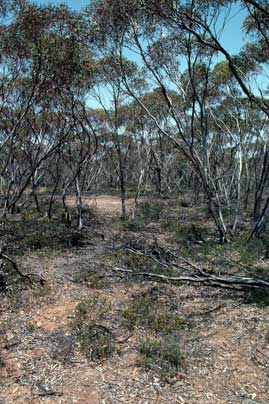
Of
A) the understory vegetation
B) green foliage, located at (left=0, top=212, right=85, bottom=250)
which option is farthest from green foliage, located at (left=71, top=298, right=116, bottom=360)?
green foliage, located at (left=0, top=212, right=85, bottom=250)

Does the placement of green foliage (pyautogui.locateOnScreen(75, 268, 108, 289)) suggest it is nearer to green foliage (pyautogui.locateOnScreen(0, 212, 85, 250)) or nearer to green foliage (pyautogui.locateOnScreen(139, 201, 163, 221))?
green foliage (pyautogui.locateOnScreen(0, 212, 85, 250))

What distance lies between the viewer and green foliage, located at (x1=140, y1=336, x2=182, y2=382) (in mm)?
4259

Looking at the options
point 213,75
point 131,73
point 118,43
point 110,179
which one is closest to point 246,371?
point 118,43

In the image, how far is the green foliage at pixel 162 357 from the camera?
4.26 meters

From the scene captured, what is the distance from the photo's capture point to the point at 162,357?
14.8 ft

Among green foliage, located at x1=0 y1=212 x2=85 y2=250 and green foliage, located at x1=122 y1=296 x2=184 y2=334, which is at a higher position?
green foliage, located at x1=0 y1=212 x2=85 y2=250

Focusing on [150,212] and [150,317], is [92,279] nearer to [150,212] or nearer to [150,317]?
[150,317]

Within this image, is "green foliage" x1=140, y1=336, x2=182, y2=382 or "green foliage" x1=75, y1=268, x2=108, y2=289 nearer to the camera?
"green foliage" x1=140, y1=336, x2=182, y2=382

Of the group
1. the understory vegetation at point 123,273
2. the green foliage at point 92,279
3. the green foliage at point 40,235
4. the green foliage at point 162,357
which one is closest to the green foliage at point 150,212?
the understory vegetation at point 123,273

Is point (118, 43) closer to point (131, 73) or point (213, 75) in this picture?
point (131, 73)

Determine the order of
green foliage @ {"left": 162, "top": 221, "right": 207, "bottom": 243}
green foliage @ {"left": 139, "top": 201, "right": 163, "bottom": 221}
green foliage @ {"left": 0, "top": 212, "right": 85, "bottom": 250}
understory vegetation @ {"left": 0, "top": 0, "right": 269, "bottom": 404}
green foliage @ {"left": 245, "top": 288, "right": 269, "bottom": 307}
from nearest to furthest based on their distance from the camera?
understory vegetation @ {"left": 0, "top": 0, "right": 269, "bottom": 404}, green foliage @ {"left": 245, "top": 288, "right": 269, "bottom": 307}, green foliage @ {"left": 0, "top": 212, "right": 85, "bottom": 250}, green foliage @ {"left": 162, "top": 221, "right": 207, "bottom": 243}, green foliage @ {"left": 139, "top": 201, "right": 163, "bottom": 221}

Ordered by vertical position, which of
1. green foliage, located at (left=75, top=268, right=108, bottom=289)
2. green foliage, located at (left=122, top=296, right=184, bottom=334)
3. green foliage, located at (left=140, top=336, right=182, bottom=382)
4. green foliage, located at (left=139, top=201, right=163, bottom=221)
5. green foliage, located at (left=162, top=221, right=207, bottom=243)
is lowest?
green foliage, located at (left=140, top=336, right=182, bottom=382)

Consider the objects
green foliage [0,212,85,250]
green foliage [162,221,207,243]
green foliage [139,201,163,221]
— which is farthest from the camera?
green foliage [139,201,163,221]

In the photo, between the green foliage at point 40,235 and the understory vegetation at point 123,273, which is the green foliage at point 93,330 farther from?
the green foliage at point 40,235
